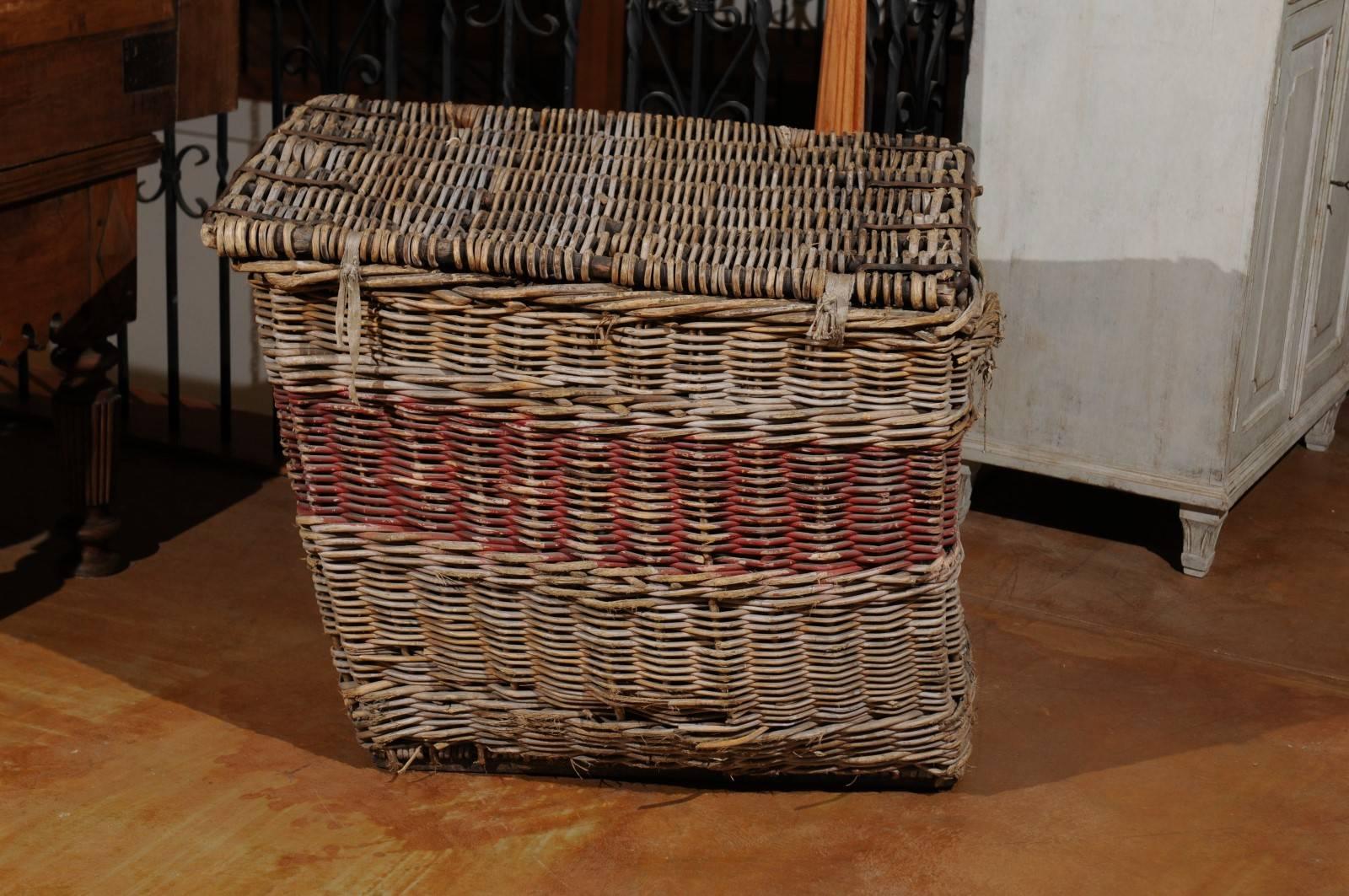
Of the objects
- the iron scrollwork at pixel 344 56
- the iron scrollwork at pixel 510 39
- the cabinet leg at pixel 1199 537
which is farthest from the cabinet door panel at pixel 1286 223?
the iron scrollwork at pixel 344 56

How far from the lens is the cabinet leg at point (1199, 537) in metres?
2.41

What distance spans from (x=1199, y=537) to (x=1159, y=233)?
1.62ft

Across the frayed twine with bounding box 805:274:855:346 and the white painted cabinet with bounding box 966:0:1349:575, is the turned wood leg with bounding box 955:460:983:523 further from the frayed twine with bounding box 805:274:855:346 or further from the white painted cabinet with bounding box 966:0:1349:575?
the frayed twine with bounding box 805:274:855:346

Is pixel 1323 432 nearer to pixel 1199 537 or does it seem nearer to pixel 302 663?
pixel 1199 537

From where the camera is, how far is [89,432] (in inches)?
85.4

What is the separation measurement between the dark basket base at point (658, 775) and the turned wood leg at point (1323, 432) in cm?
158

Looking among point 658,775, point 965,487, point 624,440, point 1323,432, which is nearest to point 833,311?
point 624,440

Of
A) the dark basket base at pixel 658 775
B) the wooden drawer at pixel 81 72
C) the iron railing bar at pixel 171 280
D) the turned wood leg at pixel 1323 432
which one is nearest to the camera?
the dark basket base at pixel 658 775

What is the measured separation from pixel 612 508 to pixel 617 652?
0.17m

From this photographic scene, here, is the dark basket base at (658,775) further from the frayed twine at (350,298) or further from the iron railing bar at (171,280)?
the iron railing bar at (171,280)

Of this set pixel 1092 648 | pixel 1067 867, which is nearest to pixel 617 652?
pixel 1067 867

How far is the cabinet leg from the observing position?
94.8 inches

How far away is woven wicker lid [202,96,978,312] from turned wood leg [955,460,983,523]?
0.33 meters

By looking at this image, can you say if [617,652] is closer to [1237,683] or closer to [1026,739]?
[1026,739]
